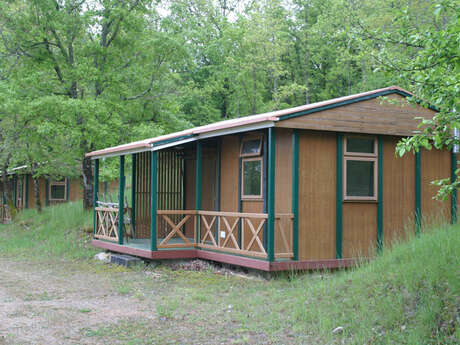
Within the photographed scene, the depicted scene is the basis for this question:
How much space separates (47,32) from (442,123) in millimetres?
14844

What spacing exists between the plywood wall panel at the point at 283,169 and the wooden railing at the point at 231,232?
551mm

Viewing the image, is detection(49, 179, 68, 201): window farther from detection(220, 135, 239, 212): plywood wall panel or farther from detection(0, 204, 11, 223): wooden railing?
detection(220, 135, 239, 212): plywood wall panel

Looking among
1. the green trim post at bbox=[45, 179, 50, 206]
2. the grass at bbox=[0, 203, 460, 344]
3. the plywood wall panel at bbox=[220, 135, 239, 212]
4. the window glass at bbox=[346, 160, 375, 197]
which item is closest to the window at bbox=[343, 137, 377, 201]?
the window glass at bbox=[346, 160, 375, 197]

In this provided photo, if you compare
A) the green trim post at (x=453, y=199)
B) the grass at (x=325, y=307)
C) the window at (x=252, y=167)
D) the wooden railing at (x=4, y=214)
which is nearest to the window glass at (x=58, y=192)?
the wooden railing at (x=4, y=214)

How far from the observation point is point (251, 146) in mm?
10961

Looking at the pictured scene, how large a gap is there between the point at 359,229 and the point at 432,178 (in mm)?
2304

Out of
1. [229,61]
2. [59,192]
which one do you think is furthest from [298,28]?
[59,192]

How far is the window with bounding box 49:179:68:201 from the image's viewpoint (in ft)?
91.1

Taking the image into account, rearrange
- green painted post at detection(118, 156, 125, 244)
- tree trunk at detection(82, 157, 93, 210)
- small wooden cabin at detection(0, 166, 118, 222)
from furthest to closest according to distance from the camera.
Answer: small wooden cabin at detection(0, 166, 118, 222) < tree trunk at detection(82, 157, 93, 210) < green painted post at detection(118, 156, 125, 244)

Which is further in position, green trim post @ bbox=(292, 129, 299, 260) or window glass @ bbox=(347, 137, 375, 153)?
window glass @ bbox=(347, 137, 375, 153)

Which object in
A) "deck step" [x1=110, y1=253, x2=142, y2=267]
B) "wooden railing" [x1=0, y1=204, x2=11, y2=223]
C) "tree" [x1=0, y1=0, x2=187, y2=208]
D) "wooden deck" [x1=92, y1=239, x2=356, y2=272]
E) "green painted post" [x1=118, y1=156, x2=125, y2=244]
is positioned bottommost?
"deck step" [x1=110, y1=253, x2=142, y2=267]

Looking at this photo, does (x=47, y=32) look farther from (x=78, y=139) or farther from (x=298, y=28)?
(x=298, y=28)

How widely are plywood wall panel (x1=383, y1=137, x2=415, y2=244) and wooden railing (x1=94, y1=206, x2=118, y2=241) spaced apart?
6.33m

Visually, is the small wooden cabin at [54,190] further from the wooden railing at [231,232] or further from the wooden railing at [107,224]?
the wooden railing at [231,232]
